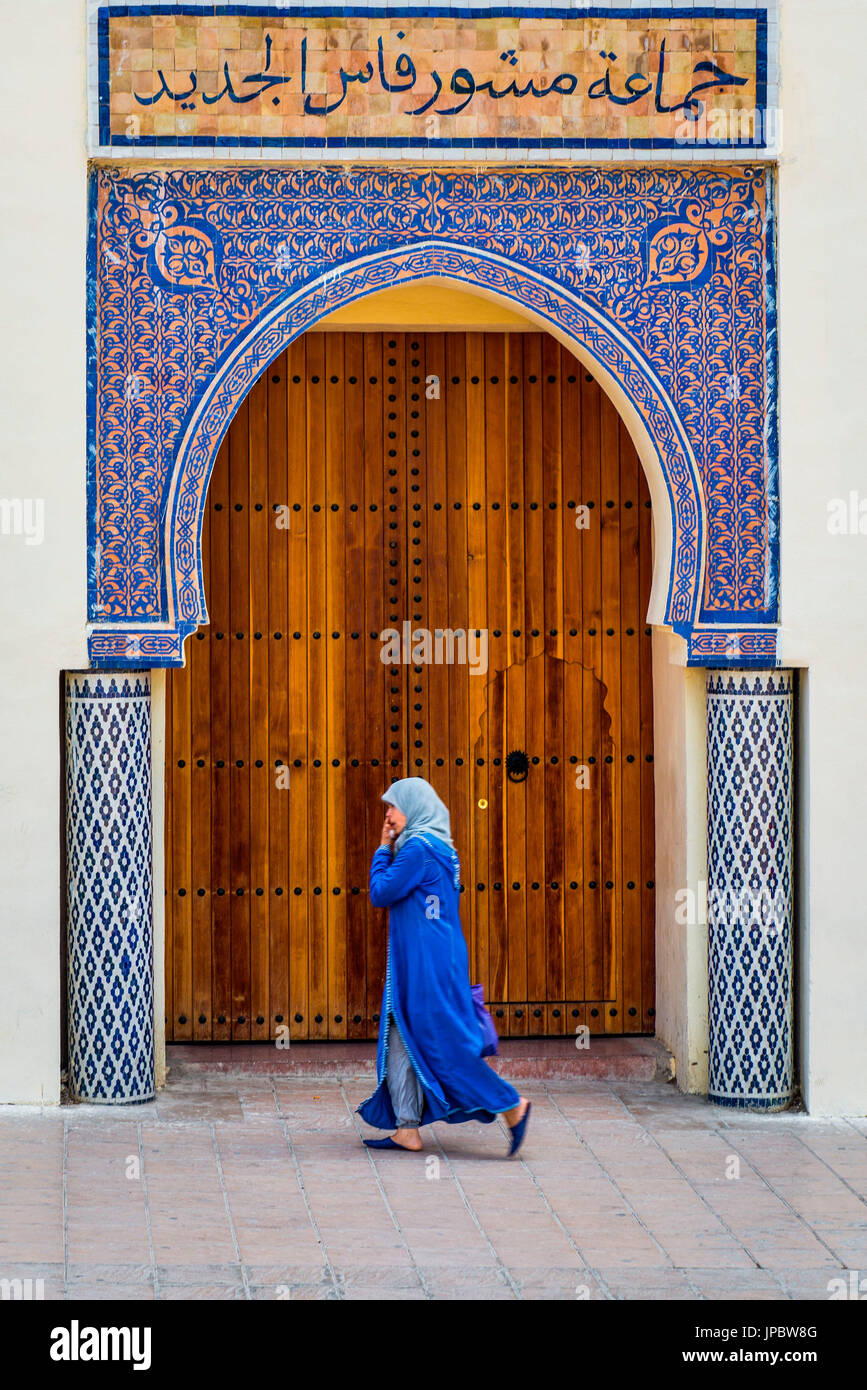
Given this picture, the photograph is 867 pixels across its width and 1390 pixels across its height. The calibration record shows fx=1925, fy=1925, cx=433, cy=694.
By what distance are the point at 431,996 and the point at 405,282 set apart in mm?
2088

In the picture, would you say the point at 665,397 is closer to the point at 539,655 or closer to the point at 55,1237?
the point at 539,655

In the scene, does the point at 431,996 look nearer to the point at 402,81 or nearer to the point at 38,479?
the point at 38,479

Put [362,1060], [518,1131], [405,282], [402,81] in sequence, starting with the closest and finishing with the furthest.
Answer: [518,1131] → [402,81] → [405,282] → [362,1060]

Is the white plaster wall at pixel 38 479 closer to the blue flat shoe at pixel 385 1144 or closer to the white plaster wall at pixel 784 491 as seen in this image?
the white plaster wall at pixel 784 491

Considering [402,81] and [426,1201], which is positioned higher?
[402,81]

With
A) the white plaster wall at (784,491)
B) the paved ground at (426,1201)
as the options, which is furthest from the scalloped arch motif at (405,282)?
the paved ground at (426,1201)

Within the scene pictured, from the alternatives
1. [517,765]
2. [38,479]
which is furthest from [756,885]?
[38,479]

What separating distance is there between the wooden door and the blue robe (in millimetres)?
1048

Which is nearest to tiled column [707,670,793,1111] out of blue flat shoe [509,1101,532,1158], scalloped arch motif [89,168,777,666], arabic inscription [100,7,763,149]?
scalloped arch motif [89,168,777,666]

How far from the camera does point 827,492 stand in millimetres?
5738

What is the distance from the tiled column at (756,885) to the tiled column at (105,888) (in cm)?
178

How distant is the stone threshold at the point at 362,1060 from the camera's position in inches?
247

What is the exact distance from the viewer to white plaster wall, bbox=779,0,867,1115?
5.68m

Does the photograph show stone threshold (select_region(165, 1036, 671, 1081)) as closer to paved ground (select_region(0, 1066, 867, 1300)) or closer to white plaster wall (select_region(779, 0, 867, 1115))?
paved ground (select_region(0, 1066, 867, 1300))
